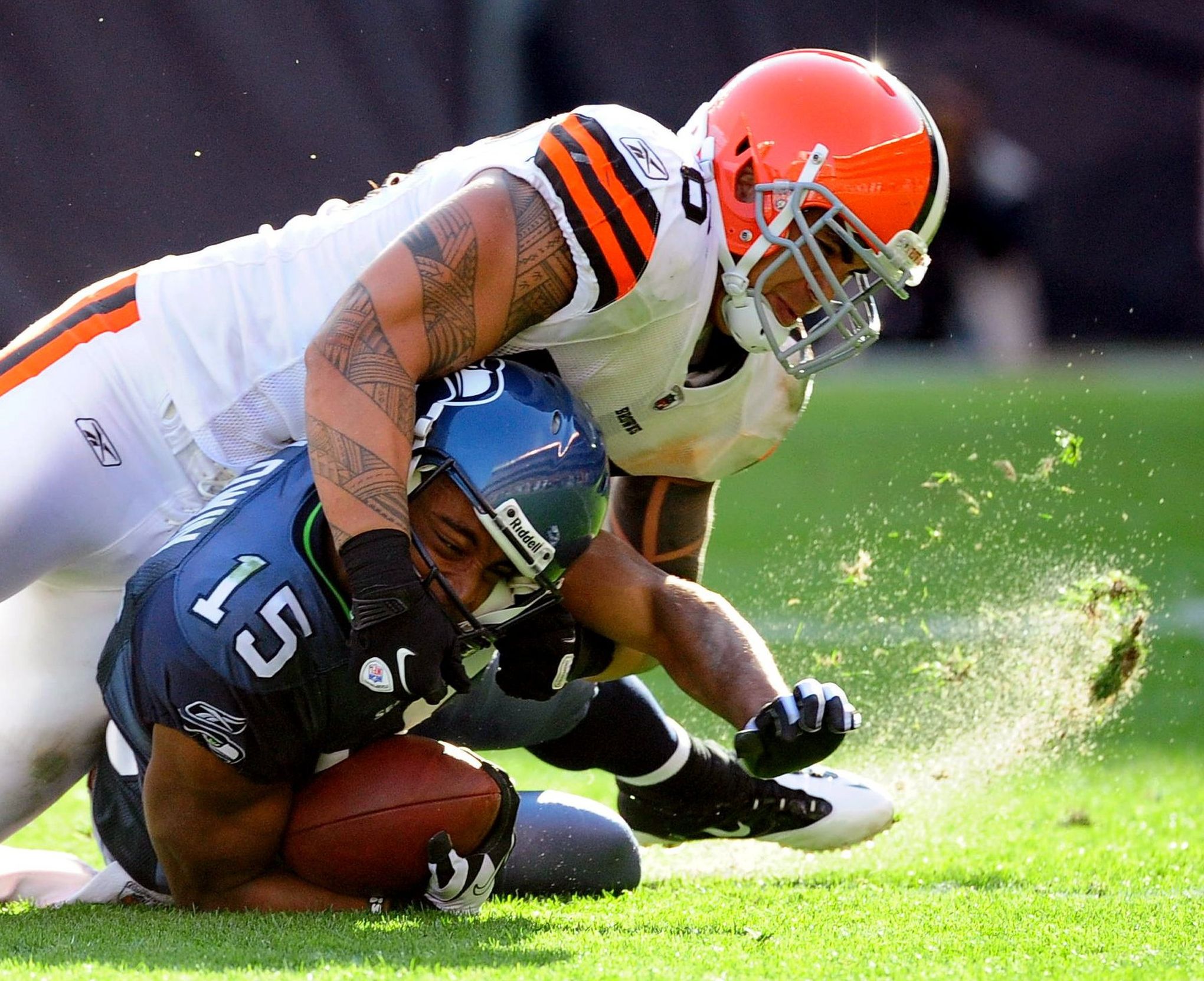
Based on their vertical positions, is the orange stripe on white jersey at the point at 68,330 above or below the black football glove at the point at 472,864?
above

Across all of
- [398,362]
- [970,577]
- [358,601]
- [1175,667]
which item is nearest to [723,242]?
[398,362]

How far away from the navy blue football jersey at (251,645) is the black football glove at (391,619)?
3cm

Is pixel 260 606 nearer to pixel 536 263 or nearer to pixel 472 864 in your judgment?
pixel 472 864

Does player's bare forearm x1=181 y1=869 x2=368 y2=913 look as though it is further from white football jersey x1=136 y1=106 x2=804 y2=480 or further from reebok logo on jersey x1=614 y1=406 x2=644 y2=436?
reebok logo on jersey x1=614 y1=406 x2=644 y2=436

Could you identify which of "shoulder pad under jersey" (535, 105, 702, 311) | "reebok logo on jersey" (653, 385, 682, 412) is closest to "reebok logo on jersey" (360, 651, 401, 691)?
"shoulder pad under jersey" (535, 105, 702, 311)

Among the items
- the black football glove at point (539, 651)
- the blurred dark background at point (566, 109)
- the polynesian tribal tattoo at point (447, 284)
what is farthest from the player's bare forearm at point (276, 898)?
the blurred dark background at point (566, 109)

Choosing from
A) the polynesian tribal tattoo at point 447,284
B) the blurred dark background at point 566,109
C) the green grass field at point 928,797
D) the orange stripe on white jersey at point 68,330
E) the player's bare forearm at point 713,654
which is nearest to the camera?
the green grass field at point 928,797

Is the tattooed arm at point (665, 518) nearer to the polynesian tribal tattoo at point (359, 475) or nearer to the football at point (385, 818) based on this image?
the football at point (385, 818)

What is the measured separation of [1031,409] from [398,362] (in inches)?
254

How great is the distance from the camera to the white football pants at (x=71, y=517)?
2787 mm

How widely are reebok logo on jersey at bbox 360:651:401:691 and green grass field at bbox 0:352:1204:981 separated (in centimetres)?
34

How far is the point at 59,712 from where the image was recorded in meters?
2.98

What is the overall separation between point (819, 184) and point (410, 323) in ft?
2.35

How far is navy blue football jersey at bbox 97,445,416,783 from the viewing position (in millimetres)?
2438
